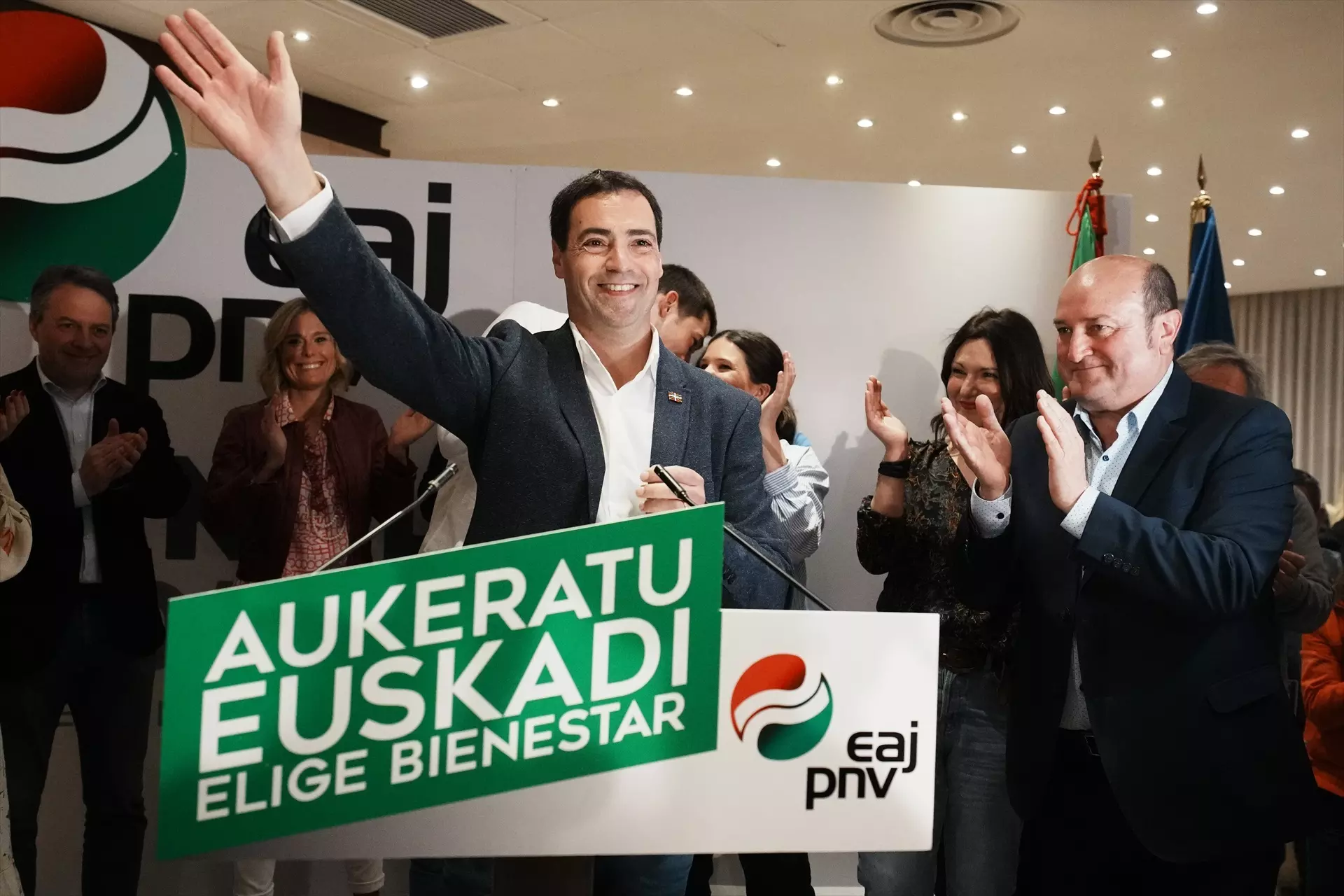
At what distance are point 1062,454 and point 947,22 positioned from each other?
17.4 ft

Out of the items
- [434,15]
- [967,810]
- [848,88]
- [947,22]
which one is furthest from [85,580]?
[848,88]

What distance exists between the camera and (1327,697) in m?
2.83

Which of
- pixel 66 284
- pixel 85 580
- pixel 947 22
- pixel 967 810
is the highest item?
pixel 947 22

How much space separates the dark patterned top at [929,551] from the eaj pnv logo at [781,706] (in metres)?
1.28

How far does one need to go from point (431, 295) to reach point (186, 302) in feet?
2.35

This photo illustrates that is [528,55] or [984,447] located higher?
[528,55]

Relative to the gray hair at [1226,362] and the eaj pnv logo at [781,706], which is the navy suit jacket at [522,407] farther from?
the gray hair at [1226,362]

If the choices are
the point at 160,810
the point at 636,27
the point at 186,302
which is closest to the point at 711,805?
the point at 160,810

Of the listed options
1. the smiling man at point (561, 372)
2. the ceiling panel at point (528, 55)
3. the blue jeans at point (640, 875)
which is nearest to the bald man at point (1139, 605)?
the smiling man at point (561, 372)

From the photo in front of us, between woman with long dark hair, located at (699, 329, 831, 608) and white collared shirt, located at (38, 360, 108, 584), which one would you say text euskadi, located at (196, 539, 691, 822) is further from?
white collared shirt, located at (38, 360, 108, 584)

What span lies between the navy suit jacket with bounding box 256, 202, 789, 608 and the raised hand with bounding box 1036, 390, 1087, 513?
0.45 m

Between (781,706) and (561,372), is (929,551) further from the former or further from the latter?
(781,706)

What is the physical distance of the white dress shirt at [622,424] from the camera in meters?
1.67

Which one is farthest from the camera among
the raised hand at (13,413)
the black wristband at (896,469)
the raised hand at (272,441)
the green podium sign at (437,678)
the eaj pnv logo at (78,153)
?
the eaj pnv logo at (78,153)
